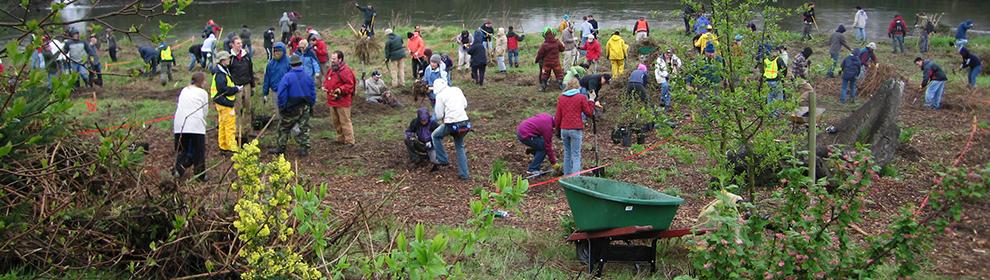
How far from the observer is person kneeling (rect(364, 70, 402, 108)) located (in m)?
15.2

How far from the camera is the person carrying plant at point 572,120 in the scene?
9945mm

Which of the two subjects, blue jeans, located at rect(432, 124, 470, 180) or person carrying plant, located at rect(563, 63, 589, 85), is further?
person carrying plant, located at rect(563, 63, 589, 85)

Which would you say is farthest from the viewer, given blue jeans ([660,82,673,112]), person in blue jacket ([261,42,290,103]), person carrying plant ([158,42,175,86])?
person carrying plant ([158,42,175,86])

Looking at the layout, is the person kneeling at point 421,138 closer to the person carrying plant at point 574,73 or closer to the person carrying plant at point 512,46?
the person carrying plant at point 574,73

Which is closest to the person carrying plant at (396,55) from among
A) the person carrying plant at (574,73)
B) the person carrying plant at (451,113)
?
the person carrying plant at (574,73)

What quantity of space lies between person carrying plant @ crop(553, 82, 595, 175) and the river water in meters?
20.0

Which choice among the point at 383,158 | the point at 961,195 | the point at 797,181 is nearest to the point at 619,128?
the point at 383,158

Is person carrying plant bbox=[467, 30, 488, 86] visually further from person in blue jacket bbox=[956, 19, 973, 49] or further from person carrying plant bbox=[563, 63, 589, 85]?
person in blue jacket bbox=[956, 19, 973, 49]

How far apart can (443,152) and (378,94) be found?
474 centimetres

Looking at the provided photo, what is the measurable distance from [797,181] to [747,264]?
639mm

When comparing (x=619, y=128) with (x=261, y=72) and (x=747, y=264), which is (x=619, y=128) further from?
(x=261, y=72)

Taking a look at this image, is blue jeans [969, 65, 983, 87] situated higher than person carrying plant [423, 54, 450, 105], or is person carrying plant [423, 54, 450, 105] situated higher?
person carrying plant [423, 54, 450, 105]

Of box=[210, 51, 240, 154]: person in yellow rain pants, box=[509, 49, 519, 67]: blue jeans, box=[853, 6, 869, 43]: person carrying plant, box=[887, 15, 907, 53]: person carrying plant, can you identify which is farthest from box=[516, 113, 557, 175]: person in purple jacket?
box=[853, 6, 869, 43]: person carrying plant

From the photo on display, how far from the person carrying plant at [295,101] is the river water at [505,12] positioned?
18.8 metres
